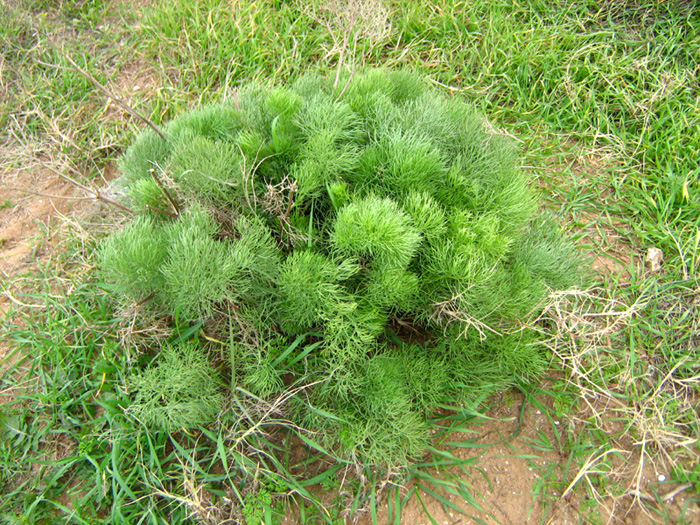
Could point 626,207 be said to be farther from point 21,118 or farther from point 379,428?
point 21,118

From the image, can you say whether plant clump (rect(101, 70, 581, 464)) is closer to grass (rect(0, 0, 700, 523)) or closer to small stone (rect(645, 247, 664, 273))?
grass (rect(0, 0, 700, 523))

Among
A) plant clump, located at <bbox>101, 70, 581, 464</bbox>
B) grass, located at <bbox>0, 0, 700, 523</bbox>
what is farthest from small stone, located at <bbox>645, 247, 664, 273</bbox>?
plant clump, located at <bbox>101, 70, 581, 464</bbox>

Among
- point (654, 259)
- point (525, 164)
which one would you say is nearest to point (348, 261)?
point (525, 164)

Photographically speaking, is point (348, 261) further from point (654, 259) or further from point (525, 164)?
point (654, 259)

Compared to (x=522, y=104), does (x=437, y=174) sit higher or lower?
higher

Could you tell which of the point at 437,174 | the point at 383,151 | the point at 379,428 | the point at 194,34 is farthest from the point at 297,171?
the point at 194,34

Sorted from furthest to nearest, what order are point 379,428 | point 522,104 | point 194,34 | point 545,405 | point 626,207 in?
1. point 194,34
2. point 522,104
3. point 626,207
4. point 545,405
5. point 379,428
